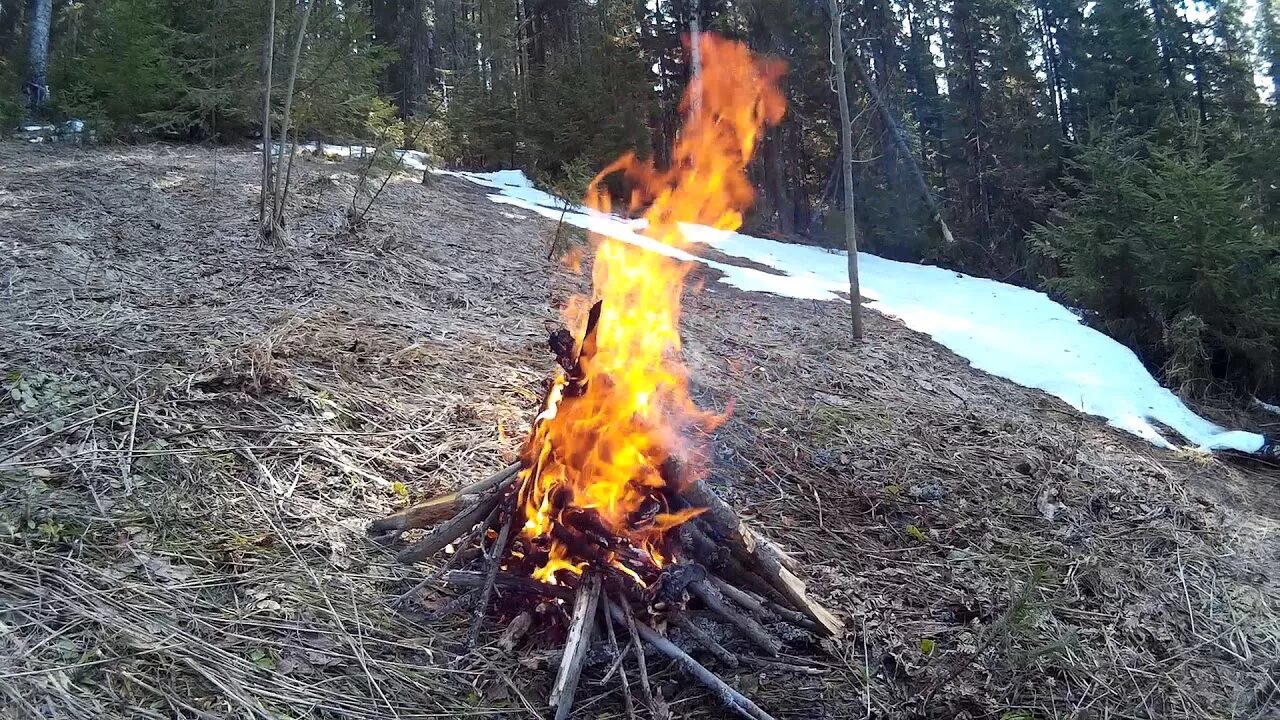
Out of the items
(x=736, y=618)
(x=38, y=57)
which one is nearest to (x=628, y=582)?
(x=736, y=618)

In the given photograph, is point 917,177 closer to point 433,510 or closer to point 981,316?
point 981,316

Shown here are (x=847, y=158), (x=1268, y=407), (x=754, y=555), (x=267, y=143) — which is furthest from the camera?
(x=847, y=158)

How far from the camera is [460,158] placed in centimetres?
1848

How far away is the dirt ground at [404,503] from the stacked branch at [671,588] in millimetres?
101

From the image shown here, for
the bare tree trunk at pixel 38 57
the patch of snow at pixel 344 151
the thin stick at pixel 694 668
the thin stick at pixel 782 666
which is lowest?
the thin stick at pixel 782 666

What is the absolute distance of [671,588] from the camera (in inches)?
104

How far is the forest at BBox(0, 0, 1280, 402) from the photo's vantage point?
819 centimetres

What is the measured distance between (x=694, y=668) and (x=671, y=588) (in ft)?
0.99

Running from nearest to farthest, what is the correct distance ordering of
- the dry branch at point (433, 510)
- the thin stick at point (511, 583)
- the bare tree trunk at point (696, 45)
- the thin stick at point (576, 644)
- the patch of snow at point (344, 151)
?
the thin stick at point (576, 644), the thin stick at point (511, 583), the dry branch at point (433, 510), the patch of snow at point (344, 151), the bare tree trunk at point (696, 45)

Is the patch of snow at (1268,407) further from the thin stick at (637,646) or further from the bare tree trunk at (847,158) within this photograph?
the thin stick at (637,646)

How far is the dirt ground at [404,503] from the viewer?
2.31m

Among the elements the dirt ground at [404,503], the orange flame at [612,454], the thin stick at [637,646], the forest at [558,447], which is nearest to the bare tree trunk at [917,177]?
the forest at [558,447]

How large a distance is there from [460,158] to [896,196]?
11815mm

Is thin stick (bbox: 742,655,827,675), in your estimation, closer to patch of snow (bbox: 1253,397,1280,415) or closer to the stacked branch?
the stacked branch
